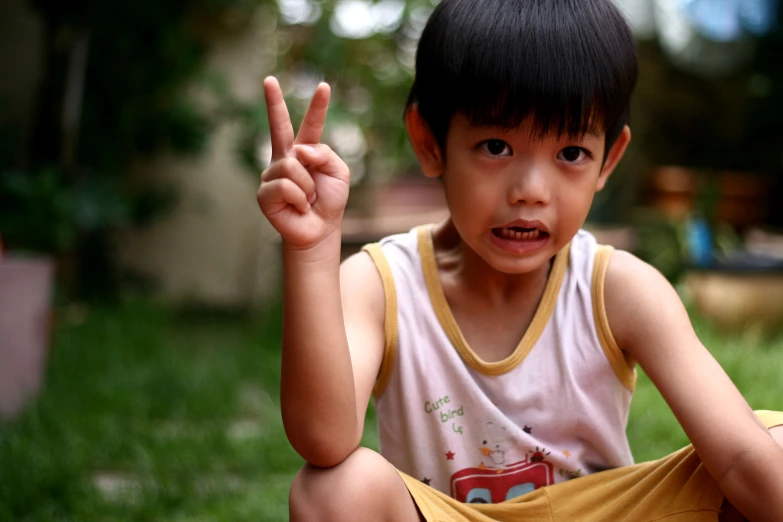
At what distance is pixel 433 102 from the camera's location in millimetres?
1369

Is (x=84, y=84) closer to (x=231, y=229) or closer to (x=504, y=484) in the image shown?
(x=231, y=229)

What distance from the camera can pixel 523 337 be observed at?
4.66ft

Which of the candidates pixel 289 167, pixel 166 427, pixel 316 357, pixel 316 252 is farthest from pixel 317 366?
pixel 166 427

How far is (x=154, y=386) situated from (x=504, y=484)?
1.63 meters

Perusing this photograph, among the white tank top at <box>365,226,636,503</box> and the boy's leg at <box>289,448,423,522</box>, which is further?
the white tank top at <box>365,226,636,503</box>

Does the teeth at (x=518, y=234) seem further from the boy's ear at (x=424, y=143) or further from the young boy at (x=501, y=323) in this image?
the boy's ear at (x=424, y=143)

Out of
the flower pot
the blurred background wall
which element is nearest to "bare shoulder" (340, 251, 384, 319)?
the flower pot

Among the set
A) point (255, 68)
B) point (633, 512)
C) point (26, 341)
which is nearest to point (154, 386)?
point (26, 341)

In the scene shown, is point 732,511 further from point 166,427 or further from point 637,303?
point 166,427

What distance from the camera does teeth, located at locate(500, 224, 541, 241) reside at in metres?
1.30

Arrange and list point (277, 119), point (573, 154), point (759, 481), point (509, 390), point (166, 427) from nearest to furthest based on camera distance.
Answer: point (277, 119) → point (759, 481) → point (573, 154) → point (509, 390) → point (166, 427)

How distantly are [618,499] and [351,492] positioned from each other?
0.44m

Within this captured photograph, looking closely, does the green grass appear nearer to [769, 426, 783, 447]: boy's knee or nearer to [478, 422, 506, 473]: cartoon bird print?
[478, 422, 506, 473]: cartoon bird print

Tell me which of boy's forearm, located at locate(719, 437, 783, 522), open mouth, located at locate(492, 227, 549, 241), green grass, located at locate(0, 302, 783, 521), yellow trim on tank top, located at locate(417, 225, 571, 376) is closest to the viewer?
boy's forearm, located at locate(719, 437, 783, 522)
